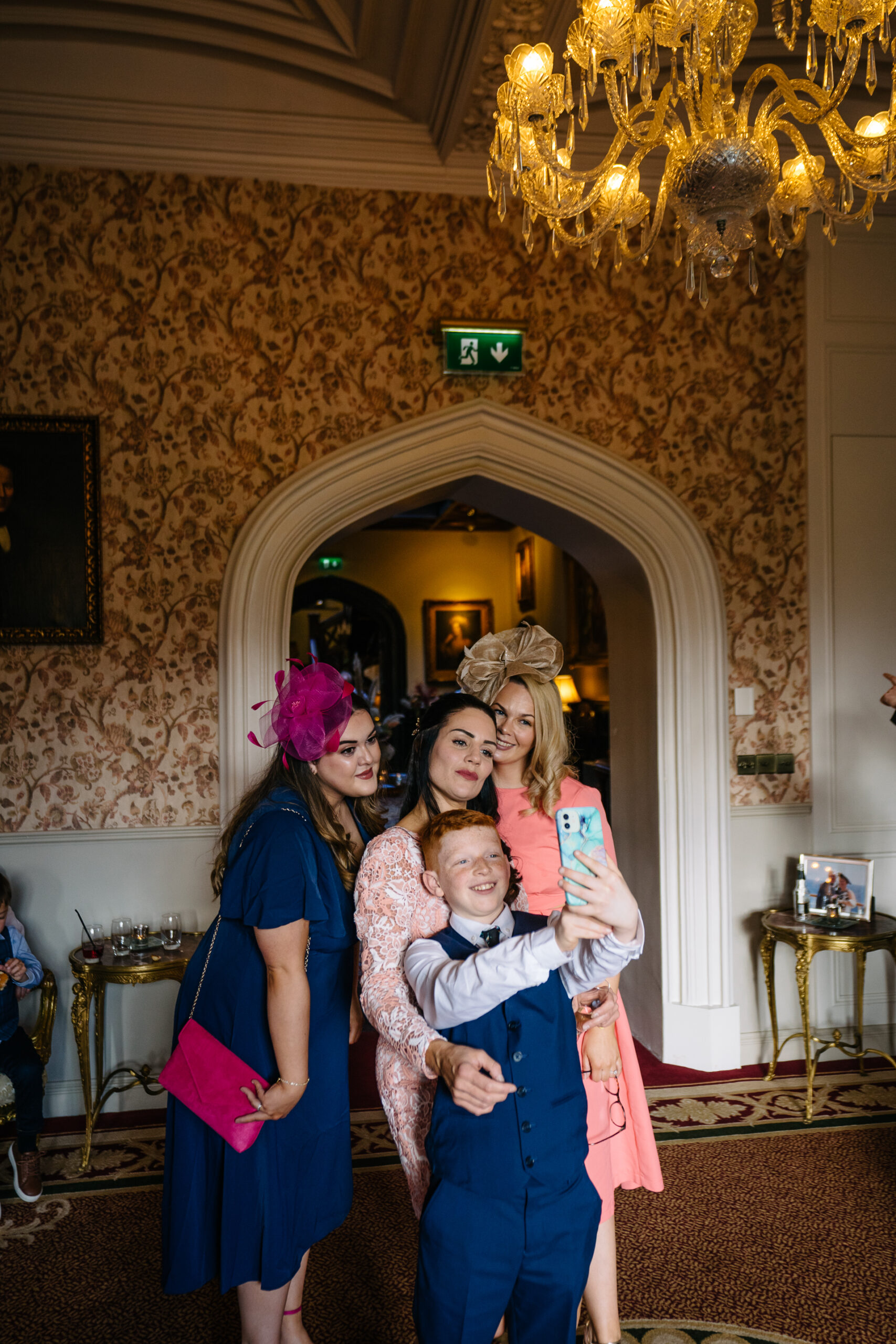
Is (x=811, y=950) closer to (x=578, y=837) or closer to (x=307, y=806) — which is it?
(x=307, y=806)

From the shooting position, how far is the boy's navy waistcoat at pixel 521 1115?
1527 mm

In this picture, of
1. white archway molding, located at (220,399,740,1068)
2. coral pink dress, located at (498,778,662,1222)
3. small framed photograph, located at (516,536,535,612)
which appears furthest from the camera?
small framed photograph, located at (516,536,535,612)

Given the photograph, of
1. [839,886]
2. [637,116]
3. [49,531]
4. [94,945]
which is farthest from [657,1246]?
[49,531]

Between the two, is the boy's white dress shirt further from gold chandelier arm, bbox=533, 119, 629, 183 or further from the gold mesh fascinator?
gold chandelier arm, bbox=533, 119, 629, 183

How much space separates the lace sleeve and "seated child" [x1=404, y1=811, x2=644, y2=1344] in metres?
0.06

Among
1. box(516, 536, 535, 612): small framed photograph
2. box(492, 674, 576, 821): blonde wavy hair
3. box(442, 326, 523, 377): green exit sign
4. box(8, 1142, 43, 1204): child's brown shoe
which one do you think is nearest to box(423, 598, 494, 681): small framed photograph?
box(516, 536, 535, 612): small framed photograph

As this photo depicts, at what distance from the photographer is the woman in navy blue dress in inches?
72.3

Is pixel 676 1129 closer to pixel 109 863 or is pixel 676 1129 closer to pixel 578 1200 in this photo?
pixel 578 1200

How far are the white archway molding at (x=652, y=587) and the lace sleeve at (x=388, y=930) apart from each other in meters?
2.35

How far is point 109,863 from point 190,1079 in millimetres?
2285

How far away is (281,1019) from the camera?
71.8 inches

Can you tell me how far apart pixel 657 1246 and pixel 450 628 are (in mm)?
8881

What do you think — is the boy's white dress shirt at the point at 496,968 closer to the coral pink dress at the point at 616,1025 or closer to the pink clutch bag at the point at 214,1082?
the pink clutch bag at the point at 214,1082

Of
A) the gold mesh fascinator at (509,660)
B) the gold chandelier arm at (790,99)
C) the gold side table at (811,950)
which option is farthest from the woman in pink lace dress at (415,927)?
the gold side table at (811,950)
